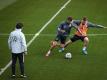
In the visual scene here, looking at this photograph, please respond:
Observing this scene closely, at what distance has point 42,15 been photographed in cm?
3422

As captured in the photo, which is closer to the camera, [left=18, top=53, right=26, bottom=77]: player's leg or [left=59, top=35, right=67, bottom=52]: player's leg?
[left=18, top=53, right=26, bottom=77]: player's leg

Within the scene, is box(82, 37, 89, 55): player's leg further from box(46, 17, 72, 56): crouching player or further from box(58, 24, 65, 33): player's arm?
box(58, 24, 65, 33): player's arm

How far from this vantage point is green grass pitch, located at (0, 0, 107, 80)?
19578mm

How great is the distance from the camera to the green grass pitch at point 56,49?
1958 centimetres

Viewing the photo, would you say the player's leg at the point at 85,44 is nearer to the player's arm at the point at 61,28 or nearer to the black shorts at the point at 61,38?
the black shorts at the point at 61,38

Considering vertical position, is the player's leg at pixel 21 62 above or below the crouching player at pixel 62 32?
below

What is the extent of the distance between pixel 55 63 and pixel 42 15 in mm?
13491

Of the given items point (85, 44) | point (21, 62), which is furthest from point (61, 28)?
point (21, 62)

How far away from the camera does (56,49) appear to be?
23.8 m

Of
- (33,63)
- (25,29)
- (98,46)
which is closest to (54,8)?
(25,29)

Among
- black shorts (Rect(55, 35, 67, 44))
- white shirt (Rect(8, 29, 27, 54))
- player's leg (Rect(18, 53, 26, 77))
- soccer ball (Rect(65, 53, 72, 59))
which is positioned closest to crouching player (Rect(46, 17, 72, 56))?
black shorts (Rect(55, 35, 67, 44))

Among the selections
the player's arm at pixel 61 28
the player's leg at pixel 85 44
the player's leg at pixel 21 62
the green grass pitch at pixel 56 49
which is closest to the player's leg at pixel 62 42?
the green grass pitch at pixel 56 49

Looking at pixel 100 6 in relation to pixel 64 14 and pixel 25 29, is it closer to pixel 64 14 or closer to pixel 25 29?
pixel 64 14

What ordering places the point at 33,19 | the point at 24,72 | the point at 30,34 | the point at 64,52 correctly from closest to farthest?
the point at 24,72
the point at 64,52
the point at 30,34
the point at 33,19
